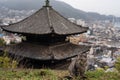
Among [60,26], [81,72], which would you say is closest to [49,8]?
[60,26]

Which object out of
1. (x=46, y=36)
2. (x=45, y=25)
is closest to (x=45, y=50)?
(x=46, y=36)

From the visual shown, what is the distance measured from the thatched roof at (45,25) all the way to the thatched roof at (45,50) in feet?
2.87

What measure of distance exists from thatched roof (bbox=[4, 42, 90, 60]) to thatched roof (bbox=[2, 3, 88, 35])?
874mm

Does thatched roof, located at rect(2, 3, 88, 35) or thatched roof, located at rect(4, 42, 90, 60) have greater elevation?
thatched roof, located at rect(2, 3, 88, 35)

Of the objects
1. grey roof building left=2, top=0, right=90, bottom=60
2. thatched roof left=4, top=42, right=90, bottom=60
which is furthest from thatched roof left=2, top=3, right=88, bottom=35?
thatched roof left=4, top=42, right=90, bottom=60

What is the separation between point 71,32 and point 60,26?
27.4 inches

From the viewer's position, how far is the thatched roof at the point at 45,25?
1563 cm

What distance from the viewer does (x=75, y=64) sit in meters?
9.11

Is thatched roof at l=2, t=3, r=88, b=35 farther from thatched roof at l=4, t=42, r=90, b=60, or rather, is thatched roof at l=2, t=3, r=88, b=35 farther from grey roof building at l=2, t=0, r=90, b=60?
thatched roof at l=4, t=42, r=90, b=60

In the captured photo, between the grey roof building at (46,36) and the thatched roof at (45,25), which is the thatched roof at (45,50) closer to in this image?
the grey roof building at (46,36)

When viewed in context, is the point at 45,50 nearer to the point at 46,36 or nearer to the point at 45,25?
the point at 46,36

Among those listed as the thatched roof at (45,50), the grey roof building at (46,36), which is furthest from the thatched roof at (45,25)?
the thatched roof at (45,50)

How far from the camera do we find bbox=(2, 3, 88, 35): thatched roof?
51.3 ft

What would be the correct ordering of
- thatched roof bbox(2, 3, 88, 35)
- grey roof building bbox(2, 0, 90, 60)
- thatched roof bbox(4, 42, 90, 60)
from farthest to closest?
thatched roof bbox(2, 3, 88, 35), grey roof building bbox(2, 0, 90, 60), thatched roof bbox(4, 42, 90, 60)
